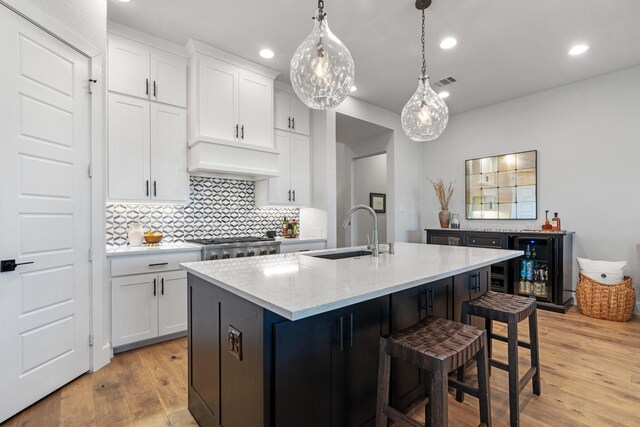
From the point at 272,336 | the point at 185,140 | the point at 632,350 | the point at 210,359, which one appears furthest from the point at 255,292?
the point at 632,350

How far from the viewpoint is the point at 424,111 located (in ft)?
8.45

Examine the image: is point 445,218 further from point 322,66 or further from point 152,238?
point 152,238

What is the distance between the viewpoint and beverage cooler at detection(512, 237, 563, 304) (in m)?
3.80

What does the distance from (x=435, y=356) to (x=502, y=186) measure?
13.8ft

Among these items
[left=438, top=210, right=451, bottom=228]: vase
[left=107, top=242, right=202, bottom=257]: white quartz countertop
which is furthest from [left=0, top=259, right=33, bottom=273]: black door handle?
[left=438, top=210, right=451, bottom=228]: vase

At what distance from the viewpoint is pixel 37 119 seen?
1998mm

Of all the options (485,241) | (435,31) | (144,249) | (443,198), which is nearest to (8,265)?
(144,249)

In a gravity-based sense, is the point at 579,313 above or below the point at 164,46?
below

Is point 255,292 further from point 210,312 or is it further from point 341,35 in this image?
point 341,35

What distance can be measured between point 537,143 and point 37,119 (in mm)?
5447

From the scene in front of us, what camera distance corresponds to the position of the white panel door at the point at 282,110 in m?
4.02

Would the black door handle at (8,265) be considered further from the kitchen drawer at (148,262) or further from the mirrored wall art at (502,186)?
the mirrored wall art at (502,186)

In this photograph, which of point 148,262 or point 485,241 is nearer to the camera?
point 148,262

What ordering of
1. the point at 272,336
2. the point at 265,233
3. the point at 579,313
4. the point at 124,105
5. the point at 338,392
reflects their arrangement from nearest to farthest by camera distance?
the point at 272,336 → the point at 338,392 → the point at 124,105 → the point at 579,313 → the point at 265,233
